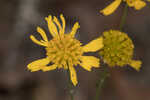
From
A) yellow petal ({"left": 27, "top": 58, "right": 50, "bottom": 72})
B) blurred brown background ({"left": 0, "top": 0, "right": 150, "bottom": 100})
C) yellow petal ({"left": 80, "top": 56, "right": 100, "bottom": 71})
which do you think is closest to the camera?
yellow petal ({"left": 27, "top": 58, "right": 50, "bottom": 72})

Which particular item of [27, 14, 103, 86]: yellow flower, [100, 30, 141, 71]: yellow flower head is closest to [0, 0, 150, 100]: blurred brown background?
[27, 14, 103, 86]: yellow flower

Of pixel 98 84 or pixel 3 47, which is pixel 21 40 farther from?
pixel 98 84

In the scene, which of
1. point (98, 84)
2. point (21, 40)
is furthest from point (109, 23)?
point (98, 84)

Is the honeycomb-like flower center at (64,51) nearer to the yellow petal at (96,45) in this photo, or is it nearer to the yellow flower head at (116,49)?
the yellow petal at (96,45)

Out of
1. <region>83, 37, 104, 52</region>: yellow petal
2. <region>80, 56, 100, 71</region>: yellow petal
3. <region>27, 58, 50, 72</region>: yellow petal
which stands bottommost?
<region>80, 56, 100, 71</region>: yellow petal

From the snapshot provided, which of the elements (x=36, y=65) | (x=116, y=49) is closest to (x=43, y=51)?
(x=36, y=65)

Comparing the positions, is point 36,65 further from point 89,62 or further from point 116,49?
point 116,49

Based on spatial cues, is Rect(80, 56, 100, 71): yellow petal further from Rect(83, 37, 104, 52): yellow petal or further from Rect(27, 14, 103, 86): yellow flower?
Rect(83, 37, 104, 52): yellow petal
